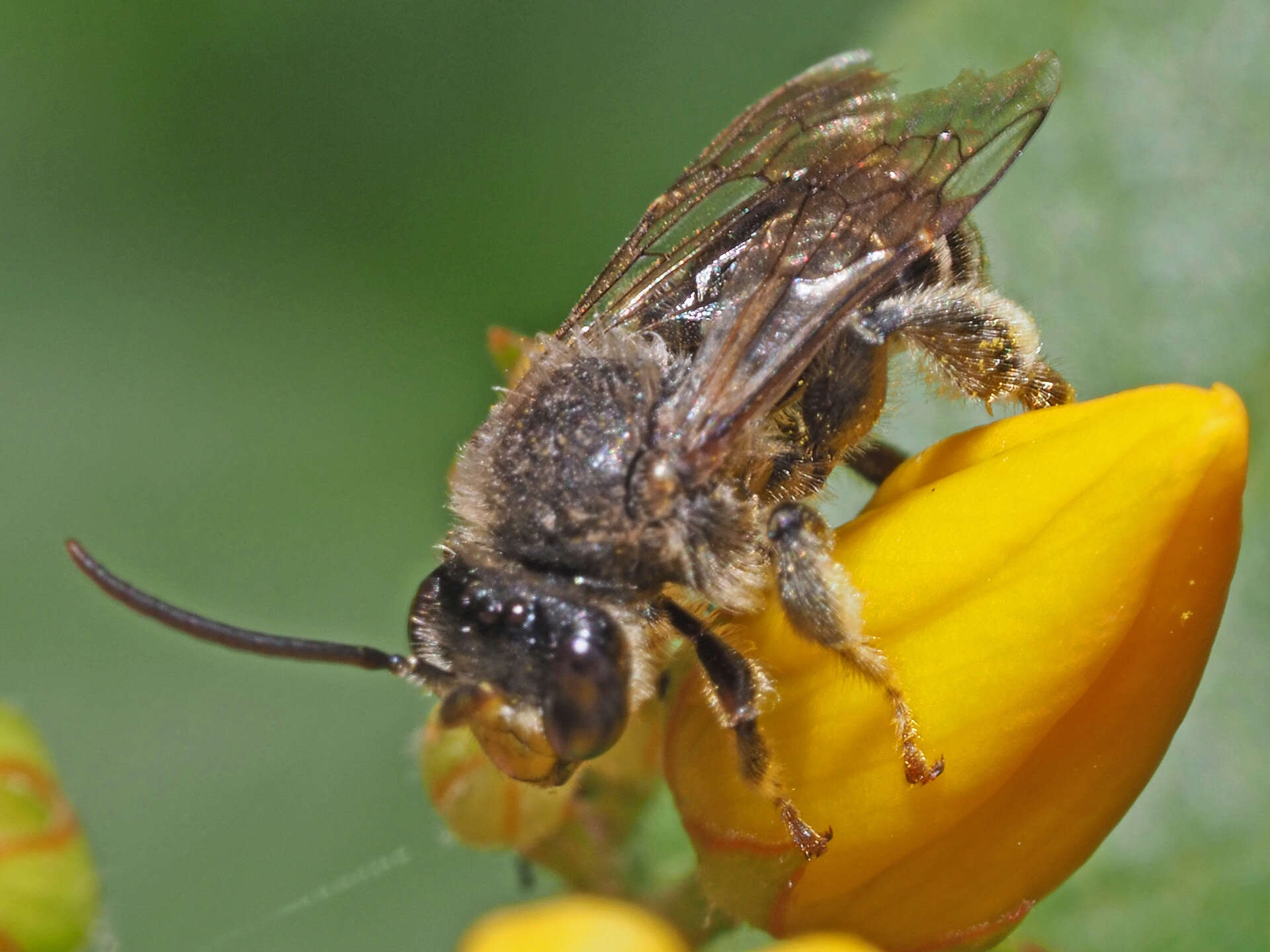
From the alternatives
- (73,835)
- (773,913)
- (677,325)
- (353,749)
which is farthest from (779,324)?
(353,749)

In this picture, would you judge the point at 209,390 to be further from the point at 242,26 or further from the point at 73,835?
the point at 73,835

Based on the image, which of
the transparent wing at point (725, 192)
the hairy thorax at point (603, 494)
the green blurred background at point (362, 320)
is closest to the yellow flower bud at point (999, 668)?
the hairy thorax at point (603, 494)

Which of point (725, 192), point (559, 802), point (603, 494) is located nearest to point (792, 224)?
point (725, 192)

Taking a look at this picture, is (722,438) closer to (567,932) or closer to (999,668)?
(999,668)

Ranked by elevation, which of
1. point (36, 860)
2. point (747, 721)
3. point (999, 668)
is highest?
point (999, 668)

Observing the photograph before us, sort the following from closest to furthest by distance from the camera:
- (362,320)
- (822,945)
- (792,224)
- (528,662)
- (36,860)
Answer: (822,945), (528,662), (792,224), (36,860), (362,320)

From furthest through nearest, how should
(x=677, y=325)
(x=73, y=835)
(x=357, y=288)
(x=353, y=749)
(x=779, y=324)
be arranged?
(x=357, y=288) → (x=353, y=749) → (x=73, y=835) → (x=677, y=325) → (x=779, y=324)
